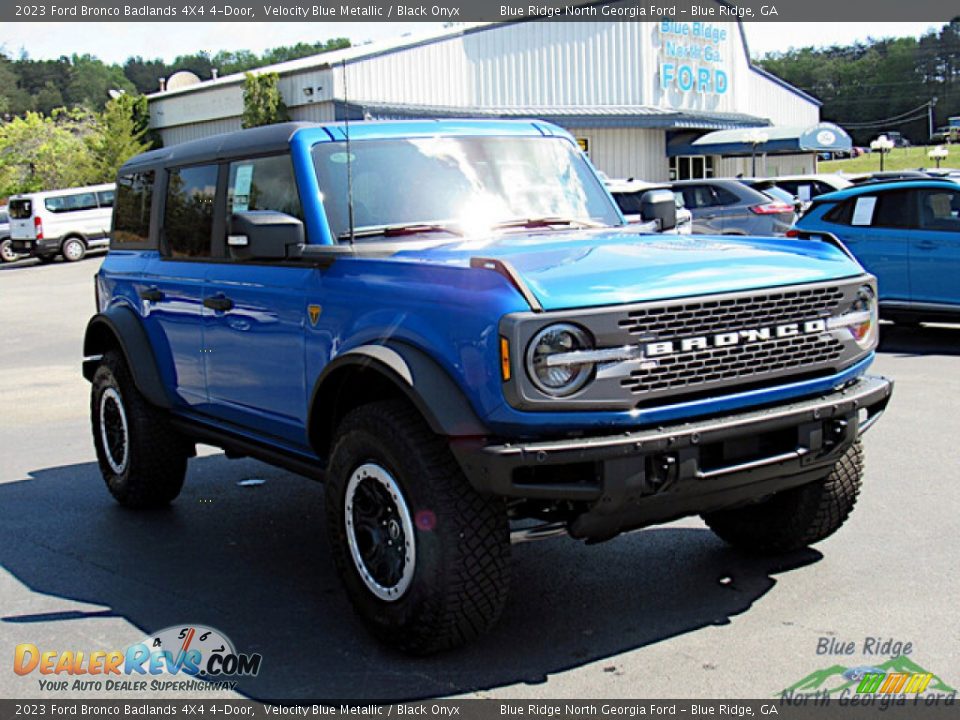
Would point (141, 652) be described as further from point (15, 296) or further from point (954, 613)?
point (15, 296)

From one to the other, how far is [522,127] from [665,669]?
3.03m

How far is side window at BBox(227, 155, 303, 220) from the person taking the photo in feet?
18.1

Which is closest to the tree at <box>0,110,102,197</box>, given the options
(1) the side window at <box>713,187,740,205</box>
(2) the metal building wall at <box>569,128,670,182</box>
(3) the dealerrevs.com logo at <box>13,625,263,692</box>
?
(2) the metal building wall at <box>569,128,670,182</box>

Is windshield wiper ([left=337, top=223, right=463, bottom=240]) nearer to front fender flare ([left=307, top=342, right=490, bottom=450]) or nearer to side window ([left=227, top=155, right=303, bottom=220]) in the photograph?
side window ([left=227, top=155, right=303, bottom=220])

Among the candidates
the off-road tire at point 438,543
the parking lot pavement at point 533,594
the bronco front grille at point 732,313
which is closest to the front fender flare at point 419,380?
the off-road tire at point 438,543

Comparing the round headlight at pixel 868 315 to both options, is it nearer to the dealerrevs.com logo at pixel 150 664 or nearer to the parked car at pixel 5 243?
the dealerrevs.com logo at pixel 150 664

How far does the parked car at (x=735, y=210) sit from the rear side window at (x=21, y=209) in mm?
21737

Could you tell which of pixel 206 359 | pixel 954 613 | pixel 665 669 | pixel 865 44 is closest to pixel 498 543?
pixel 665 669

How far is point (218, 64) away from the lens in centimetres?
8125

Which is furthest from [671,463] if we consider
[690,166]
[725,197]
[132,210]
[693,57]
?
[693,57]

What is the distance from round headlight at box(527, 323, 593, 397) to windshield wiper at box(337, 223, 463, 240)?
142 centimetres

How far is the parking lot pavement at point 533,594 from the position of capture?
4.29 metres

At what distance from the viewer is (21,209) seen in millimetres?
34594

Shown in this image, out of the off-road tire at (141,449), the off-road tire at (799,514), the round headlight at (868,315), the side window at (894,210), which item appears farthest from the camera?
the side window at (894,210)
